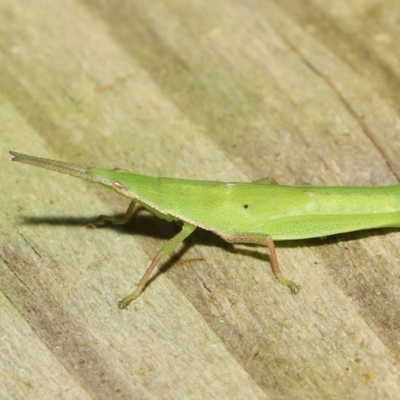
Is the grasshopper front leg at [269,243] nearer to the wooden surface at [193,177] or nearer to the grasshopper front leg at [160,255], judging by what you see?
the wooden surface at [193,177]

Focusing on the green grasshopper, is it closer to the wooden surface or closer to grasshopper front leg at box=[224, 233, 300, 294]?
grasshopper front leg at box=[224, 233, 300, 294]

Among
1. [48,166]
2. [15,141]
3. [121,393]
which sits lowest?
[121,393]

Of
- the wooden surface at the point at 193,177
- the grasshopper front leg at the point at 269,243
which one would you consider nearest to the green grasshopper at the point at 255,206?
the grasshopper front leg at the point at 269,243

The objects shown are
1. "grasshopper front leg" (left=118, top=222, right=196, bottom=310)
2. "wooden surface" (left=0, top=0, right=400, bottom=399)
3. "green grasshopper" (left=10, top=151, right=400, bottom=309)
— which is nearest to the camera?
"wooden surface" (left=0, top=0, right=400, bottom=399)

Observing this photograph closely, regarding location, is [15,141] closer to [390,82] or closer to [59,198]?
[59,198]

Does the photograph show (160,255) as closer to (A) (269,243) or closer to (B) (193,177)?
(A) (269,243)

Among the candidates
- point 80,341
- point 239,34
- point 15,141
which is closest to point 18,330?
point 80,341

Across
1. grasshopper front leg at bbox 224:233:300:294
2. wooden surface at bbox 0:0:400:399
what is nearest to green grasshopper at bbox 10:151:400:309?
grasshopper front leg at bbox 224:233:300:294
